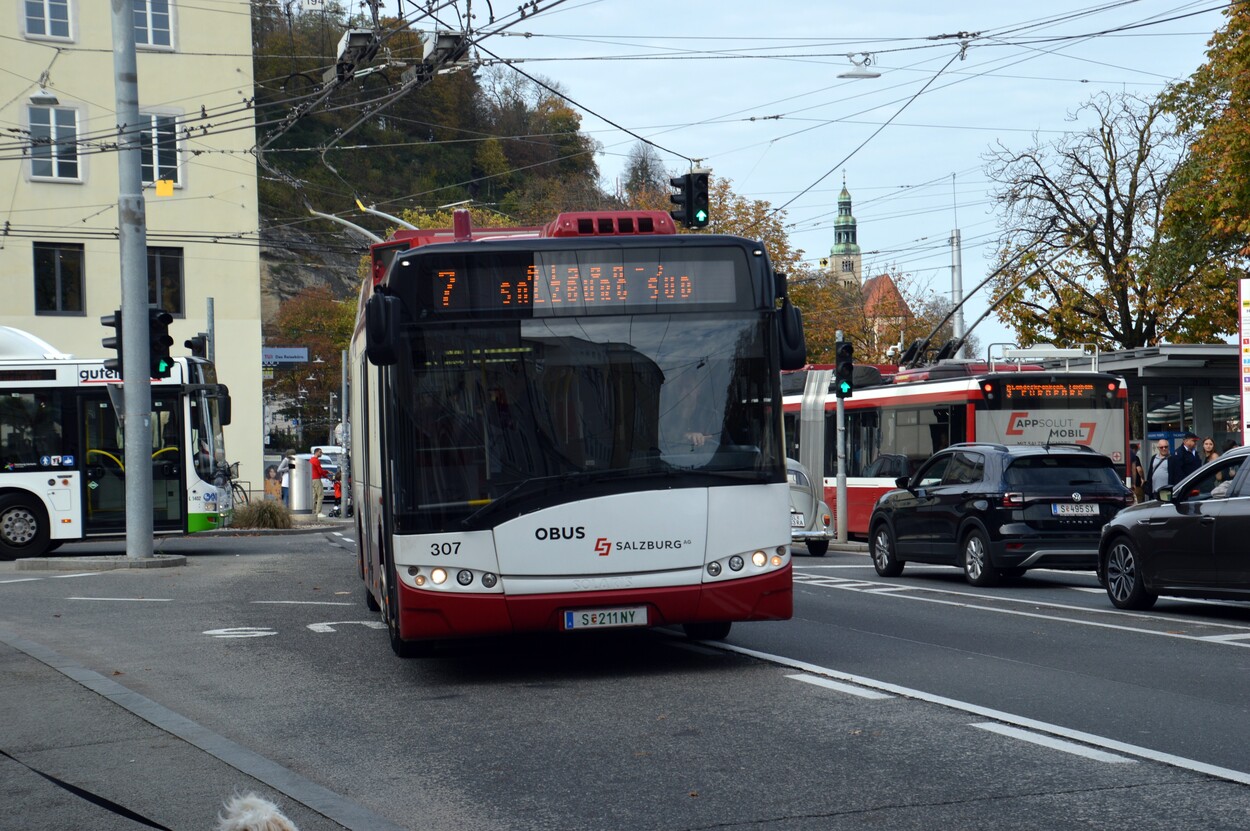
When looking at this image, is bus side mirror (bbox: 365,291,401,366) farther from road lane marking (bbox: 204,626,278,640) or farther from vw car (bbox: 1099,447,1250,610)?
vw car (bbox: 1099,447,1250,610)

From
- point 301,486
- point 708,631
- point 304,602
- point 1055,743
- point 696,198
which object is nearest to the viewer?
point 1055,743

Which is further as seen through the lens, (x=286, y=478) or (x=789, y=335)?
(x=286, y=478)

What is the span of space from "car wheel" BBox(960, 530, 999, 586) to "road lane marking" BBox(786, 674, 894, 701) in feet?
29.3

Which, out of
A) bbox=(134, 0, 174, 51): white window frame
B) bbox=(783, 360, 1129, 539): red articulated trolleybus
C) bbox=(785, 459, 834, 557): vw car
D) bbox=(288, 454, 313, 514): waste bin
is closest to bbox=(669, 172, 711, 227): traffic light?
bbox=(785, 459, 834, 557): vw car

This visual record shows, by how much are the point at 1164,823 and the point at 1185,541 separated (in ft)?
28.4

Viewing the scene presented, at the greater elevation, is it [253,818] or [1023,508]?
[253,818]

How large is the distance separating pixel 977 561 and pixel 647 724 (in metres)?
11.1

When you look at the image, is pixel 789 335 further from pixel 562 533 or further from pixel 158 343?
pixel 158 343

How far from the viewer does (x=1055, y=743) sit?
760cm

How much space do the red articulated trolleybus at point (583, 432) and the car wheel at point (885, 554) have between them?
10.5 m

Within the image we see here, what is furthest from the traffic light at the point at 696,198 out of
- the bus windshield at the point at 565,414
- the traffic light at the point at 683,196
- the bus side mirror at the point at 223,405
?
the bus windshield at the point at 565,414

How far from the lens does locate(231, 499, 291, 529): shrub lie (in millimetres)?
34000

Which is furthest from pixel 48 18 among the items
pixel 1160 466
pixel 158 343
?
pixel 1160 466

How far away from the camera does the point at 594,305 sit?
1023cm
